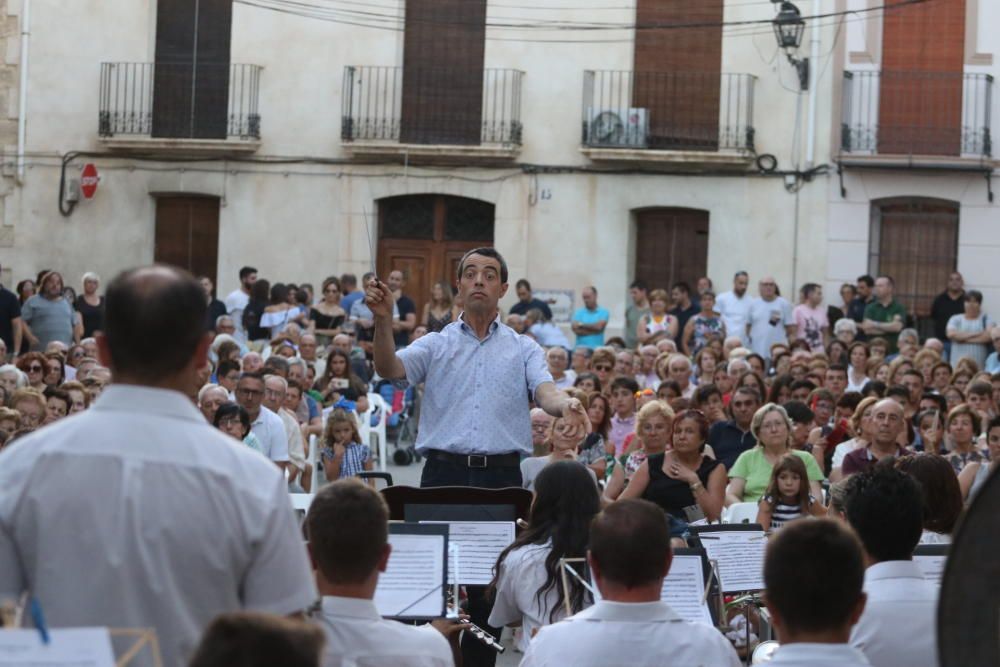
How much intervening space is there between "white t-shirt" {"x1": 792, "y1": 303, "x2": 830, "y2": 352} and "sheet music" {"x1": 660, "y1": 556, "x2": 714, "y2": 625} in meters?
14.5

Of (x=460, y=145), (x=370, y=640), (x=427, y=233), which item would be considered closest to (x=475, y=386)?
(x=370, y=640)

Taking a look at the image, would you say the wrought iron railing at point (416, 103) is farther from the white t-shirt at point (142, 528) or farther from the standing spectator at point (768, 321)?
the white t-shirt at point (142, 528)

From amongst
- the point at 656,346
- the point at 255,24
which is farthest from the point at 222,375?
the point at 255,24

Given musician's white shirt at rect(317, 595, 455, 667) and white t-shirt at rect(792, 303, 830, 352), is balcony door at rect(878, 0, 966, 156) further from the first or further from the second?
musician's white shirt at rect(317, 595, 455, 667)

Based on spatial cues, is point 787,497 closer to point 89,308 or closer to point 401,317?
point 401,317

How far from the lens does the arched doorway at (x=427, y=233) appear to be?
2402 centimetres

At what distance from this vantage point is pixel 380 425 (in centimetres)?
1577


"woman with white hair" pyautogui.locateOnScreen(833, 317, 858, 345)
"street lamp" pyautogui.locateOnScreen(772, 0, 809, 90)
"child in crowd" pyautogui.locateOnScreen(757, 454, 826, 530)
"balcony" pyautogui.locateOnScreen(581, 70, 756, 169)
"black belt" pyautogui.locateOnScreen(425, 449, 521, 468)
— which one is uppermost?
"street lamp" pyautogui.locateOnScreen(772, 0, 809, 90)

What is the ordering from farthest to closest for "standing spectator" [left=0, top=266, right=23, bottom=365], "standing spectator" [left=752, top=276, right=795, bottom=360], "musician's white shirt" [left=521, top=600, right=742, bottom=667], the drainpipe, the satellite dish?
the drainpipe → "standing spectator" [left=752, top=276, right=795, bottom=360] → "standing spectator" [left=0, top=266, right=23, bottom=365] → "musician's white shirt" [left=521, top=600, right=742, bottom=667] → the satellite dish

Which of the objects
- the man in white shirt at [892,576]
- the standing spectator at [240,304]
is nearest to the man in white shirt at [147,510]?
the man in white shirt at [892,576]

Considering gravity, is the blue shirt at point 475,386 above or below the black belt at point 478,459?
above

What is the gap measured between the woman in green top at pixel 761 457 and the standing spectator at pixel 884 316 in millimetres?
9592

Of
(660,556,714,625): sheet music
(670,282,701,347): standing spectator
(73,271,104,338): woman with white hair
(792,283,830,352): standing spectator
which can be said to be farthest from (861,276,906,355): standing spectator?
(660,556,714,625): sheet music

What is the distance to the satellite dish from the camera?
306 cm
